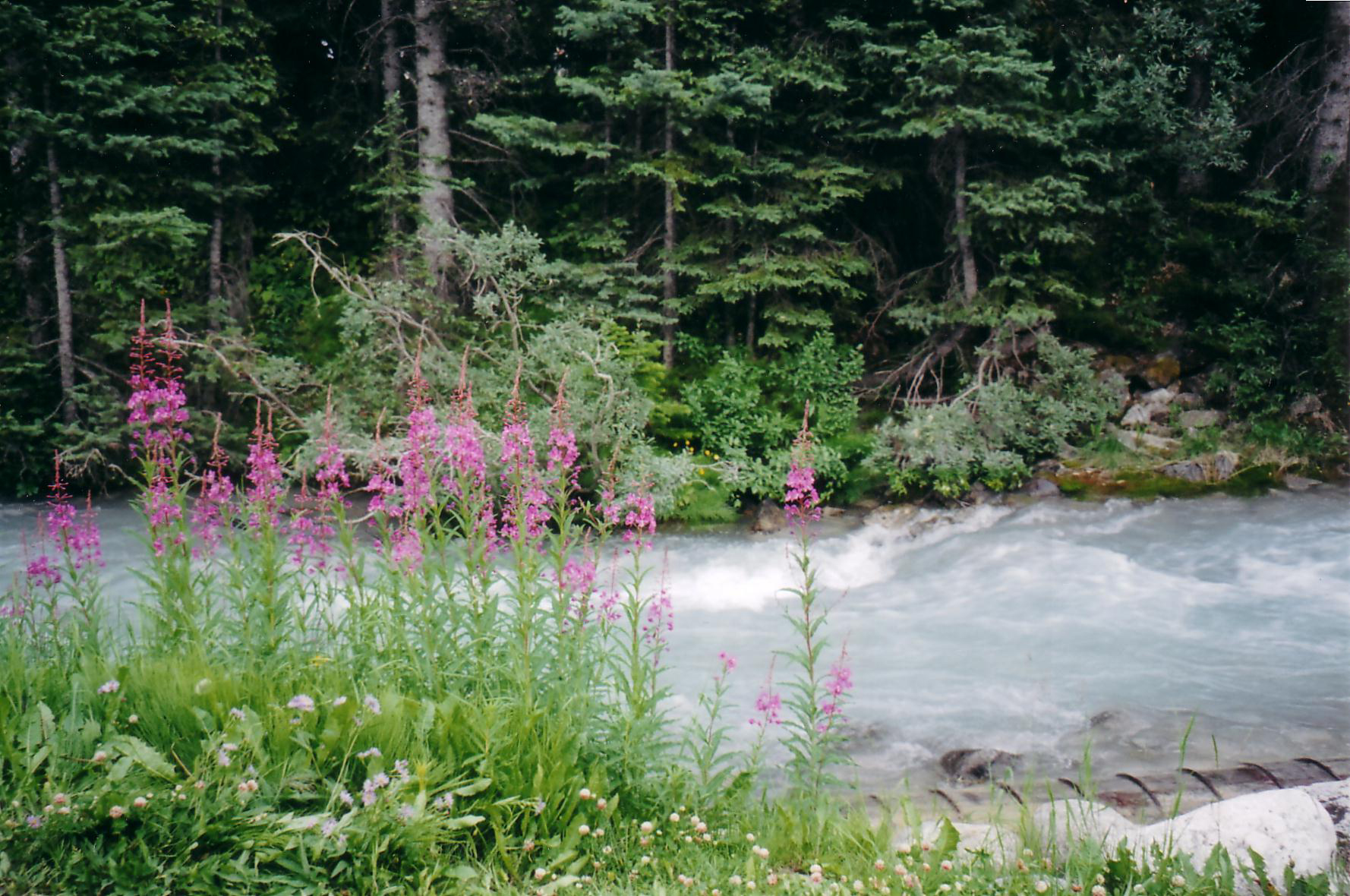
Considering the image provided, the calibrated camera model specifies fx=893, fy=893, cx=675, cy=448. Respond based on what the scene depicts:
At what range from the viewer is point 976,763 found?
4.84 meters

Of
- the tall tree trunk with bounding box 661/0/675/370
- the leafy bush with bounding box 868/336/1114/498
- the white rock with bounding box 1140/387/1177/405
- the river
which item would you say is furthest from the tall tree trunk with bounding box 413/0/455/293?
the white rock with bounding box 1140/387/1177/405

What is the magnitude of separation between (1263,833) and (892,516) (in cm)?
725

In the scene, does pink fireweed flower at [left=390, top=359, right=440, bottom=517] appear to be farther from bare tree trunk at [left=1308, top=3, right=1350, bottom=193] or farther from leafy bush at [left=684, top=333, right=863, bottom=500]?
bare tree trunk at [left=1308, top=3, right=1350, bottom=193]

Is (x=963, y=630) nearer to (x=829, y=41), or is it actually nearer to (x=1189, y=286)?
(x=1189, y=286)

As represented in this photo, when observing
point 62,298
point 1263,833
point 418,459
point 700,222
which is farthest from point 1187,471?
point 62,298

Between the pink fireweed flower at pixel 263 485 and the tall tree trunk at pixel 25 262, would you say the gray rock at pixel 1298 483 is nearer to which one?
the pink fireweed flower at pixel 263 485

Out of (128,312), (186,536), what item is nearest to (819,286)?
(128,312)

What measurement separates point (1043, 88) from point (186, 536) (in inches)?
399

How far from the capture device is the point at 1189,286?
11.7 meters

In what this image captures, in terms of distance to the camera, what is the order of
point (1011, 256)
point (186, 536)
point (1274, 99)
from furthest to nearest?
point (1274, 99) < point (1011, 256) < point (186, 536)

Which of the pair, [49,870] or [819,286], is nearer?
[49,870]

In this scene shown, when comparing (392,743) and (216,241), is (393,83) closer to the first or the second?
(216,241)

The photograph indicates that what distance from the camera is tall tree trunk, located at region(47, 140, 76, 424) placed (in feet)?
31.2

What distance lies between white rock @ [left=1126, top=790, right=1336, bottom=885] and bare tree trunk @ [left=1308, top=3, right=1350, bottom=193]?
10.7m
